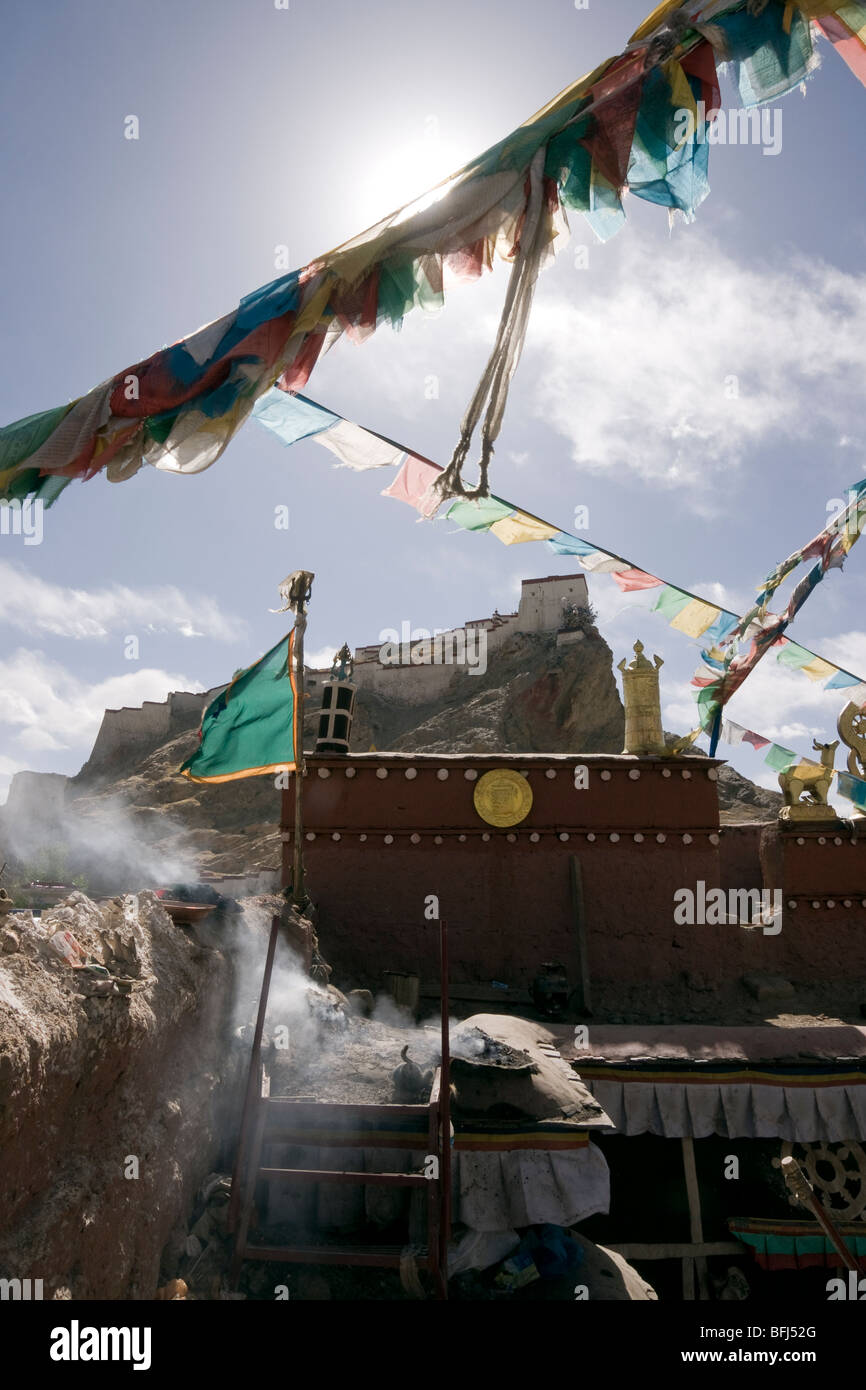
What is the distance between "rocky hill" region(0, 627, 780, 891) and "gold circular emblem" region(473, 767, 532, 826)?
2423 centimetres

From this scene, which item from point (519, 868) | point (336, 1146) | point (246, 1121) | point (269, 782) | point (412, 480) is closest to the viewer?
point (246, 1121)

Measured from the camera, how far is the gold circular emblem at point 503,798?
11.6 m

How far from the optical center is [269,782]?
48.3 metres

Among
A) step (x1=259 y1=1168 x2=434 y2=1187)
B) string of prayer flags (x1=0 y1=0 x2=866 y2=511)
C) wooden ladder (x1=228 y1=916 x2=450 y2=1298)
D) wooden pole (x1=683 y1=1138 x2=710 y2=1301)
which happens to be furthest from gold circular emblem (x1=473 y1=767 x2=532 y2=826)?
string of prayer flags (x1=0 y1=0 x2=866 y2=511)

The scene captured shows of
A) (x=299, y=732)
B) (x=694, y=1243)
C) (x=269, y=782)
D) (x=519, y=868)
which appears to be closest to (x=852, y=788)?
(x=519, y=868)

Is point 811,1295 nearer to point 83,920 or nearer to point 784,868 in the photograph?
point 784,868

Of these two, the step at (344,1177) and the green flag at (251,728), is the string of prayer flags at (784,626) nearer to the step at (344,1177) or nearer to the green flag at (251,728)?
the green flag at (251,728)

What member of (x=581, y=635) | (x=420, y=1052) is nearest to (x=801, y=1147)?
(x=420, y=1052)

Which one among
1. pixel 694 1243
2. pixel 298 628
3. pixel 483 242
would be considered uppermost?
pixel 298 628

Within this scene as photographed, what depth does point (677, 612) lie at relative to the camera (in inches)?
489

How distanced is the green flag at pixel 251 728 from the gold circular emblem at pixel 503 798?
359cm

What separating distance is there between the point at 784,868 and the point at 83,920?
Result: 1141 centimetres

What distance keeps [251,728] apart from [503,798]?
13.8ft

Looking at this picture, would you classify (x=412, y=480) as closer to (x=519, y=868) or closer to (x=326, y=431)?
(x=326, y=431)
